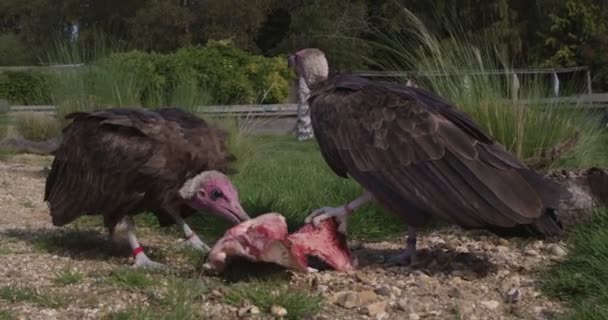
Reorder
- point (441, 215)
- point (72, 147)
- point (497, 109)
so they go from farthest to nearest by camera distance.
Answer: point (497, 109), point (72, 147), point (441, 215)

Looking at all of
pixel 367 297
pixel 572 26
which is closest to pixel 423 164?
pixel 367 297

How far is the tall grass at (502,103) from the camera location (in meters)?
6.41

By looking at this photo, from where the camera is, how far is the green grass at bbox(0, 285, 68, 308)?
3711 millimetres

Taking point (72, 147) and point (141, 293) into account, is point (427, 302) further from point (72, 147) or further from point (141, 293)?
point (72, 147)

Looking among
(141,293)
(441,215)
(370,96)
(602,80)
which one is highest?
(370,96)

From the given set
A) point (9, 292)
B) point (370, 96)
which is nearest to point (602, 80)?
point (370, 96)

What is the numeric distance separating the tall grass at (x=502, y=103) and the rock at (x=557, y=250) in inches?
59.7

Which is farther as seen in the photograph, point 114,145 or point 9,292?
point 114,145

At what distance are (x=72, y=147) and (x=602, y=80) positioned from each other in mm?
16553

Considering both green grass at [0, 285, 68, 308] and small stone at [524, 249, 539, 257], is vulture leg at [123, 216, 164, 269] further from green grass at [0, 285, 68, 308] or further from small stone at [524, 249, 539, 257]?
small stone at [524, 249, 539, 257]

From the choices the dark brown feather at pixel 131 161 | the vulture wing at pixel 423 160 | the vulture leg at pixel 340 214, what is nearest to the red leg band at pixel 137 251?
the dark brown feather at pixel 131 161

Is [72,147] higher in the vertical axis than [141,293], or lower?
higher

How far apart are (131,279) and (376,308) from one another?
3.71 feet

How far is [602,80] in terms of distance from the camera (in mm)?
19422
